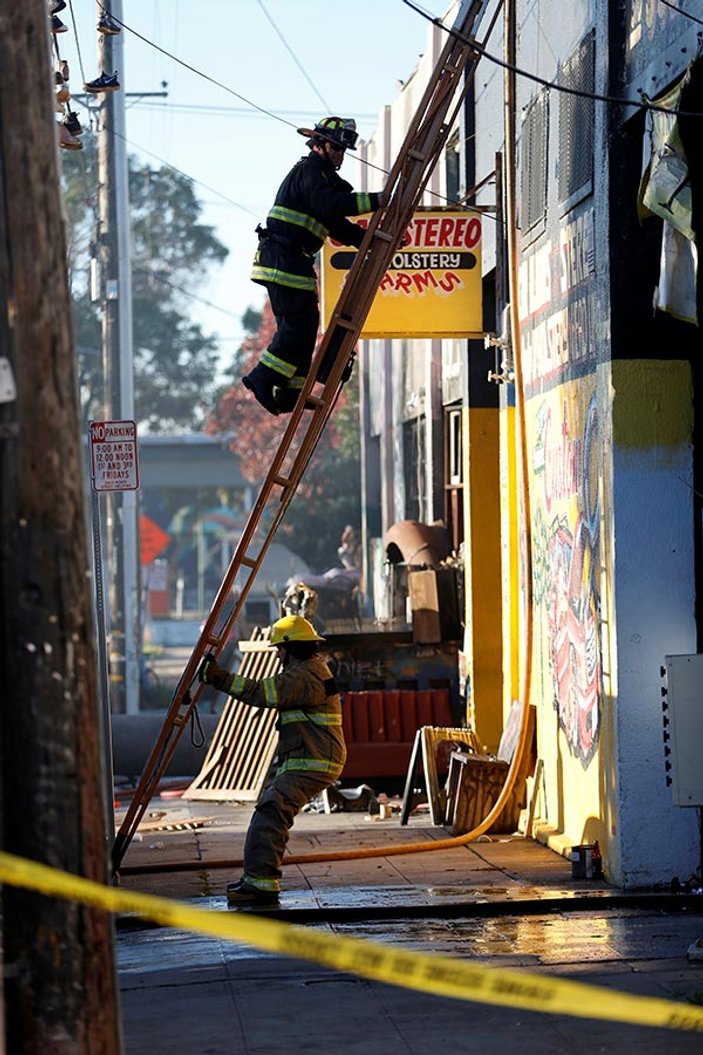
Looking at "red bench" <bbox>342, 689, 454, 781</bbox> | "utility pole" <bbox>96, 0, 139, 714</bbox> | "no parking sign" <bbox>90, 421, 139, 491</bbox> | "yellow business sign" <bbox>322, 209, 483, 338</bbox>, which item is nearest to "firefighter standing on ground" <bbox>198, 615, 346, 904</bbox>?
"no parking sign" <bbox>90, 421, 139, 491</bbox>

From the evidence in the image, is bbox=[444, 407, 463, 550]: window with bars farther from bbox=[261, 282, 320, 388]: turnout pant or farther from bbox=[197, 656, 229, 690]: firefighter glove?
bbox=[197, 656, 229, 690]: firefighter glove

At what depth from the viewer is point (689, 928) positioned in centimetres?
975

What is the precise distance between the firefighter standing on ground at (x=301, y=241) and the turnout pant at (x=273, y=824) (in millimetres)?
2596

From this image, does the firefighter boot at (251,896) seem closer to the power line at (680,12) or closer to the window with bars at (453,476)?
the power line at (680,12)

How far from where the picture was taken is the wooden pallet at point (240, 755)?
17750 mm

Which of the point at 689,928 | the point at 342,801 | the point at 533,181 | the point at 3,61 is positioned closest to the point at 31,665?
the point at 3,61

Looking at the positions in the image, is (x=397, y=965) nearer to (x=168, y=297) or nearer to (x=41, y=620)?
(x=41, y=620)

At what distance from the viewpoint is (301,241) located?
37.7 ft

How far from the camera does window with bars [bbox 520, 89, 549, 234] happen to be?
13.2 metres

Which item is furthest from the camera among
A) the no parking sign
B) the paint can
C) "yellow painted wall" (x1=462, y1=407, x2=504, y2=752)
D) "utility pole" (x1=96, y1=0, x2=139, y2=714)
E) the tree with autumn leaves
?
the tree with autumn leaves

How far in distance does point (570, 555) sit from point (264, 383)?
247 cm

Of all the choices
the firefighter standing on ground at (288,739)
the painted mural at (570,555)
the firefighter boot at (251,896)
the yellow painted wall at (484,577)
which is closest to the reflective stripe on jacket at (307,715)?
the firefighter standing on ground at (288,739)

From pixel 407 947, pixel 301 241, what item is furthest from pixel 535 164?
pixel 407 947

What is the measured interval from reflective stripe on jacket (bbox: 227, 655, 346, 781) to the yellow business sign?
15.7 ft
